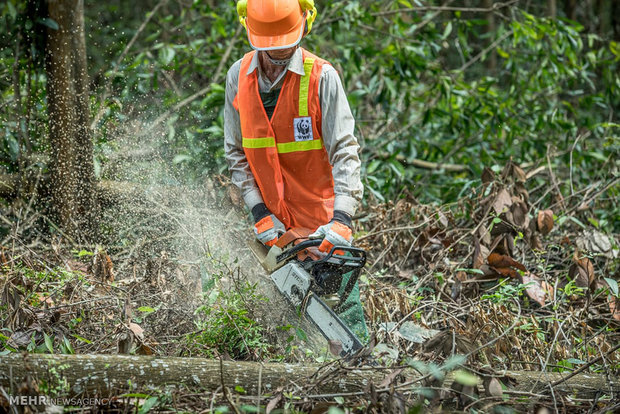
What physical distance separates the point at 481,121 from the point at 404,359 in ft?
13.3

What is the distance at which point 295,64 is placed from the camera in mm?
3369

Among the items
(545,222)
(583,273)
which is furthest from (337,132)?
(545,222)

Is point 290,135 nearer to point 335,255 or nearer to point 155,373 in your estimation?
point 335,255

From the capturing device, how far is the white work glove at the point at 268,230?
3.48m

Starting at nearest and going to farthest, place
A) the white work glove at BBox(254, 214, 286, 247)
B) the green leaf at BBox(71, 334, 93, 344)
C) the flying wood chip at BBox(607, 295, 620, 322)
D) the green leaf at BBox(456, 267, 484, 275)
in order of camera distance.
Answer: the green leaf at BBox(71, 334, 93, 344) < the white work glove at BBox(254, 214, 286, 247) < the flying wood chip at BBox(607, 295, 620, 322) < the green leaf at BBox(456, 267, 484, 275)

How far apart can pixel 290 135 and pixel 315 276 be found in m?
0.83

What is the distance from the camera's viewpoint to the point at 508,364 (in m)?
3.21

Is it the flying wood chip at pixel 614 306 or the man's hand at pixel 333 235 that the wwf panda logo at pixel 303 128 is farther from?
the flying wood chip at pixel 614 306

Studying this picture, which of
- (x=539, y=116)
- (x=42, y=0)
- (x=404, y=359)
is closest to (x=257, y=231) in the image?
(x=404, y=359)

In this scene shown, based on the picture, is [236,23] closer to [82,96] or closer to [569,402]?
[82,96]

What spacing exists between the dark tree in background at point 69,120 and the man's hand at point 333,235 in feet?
7.20

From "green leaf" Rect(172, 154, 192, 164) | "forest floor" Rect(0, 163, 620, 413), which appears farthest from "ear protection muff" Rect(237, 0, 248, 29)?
"green leaf" Rect(172, 154, 192, 164)

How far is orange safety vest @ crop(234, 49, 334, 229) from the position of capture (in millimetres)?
3383

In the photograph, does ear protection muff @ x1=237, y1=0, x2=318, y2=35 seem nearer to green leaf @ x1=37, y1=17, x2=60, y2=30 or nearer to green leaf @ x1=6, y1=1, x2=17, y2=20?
green leaf @ x1=37, y1=17, x2=60, y2=30
